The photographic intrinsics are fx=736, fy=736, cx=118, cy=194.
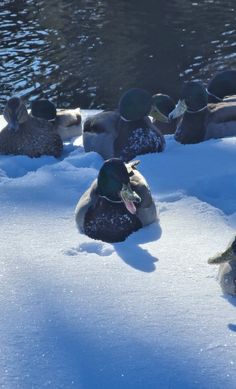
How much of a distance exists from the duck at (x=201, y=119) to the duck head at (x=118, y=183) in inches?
102

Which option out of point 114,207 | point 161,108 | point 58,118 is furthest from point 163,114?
point 114,207

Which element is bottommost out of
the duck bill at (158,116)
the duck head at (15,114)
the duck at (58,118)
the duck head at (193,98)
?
the duck at (58,118)

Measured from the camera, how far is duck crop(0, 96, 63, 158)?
7.50 m

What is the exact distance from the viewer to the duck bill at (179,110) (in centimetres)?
Result: 768

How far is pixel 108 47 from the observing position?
14062mm

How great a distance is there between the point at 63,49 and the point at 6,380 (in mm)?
11606

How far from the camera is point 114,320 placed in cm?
359

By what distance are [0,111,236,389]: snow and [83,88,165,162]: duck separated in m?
1.33

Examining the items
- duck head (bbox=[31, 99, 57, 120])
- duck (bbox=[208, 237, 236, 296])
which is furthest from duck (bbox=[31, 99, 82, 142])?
duck (bbox=[208, 237, 236, 296])

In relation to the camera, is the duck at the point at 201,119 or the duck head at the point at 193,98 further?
the duck head at the point at 193,98

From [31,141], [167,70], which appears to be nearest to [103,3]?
[167,70]

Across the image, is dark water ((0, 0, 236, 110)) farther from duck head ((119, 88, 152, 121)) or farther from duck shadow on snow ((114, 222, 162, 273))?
duck shadow on snow ((114, 222, 162, 273))

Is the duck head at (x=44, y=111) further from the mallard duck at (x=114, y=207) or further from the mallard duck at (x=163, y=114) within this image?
the mallard duck at (x=114, y=207)

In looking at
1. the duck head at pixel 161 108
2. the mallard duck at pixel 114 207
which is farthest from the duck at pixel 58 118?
the mallard duck at pixel 114 207
